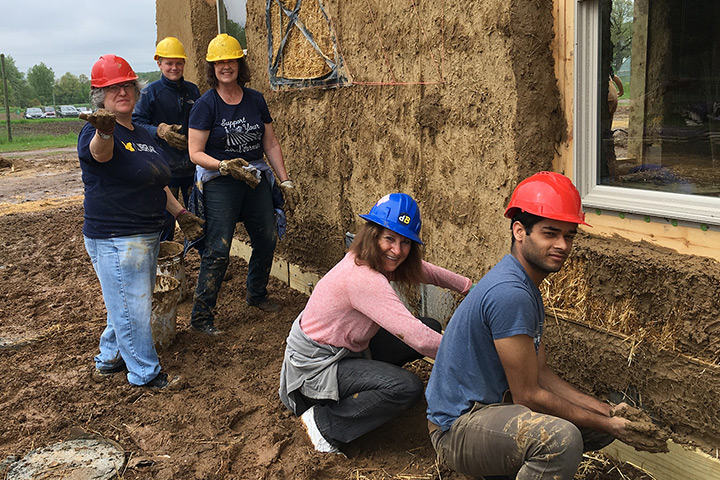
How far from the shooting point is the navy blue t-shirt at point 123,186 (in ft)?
12.4

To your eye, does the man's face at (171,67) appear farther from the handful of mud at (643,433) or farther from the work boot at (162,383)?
the handful of mud at (643,433)

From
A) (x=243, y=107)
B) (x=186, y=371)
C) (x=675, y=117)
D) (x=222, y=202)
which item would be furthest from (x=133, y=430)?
(x=675, y=117)

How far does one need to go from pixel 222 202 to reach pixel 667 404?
3285mm

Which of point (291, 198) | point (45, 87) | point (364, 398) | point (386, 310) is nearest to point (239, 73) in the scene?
point (291, 198)

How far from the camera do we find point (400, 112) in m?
4.31

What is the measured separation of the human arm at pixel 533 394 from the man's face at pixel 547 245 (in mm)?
304

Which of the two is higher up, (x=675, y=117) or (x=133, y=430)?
(x=675, y=117)

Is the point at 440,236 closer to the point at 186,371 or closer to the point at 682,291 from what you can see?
the point at 682,291

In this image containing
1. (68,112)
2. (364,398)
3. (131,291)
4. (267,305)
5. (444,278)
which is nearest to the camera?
(364,398)

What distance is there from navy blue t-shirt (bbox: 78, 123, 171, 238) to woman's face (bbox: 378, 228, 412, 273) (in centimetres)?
166

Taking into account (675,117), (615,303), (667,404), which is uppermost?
(675,117)

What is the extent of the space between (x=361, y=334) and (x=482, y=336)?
38.0 inches

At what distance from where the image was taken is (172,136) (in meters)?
5.01

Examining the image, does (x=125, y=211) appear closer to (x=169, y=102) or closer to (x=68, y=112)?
(x=169, y=102)
